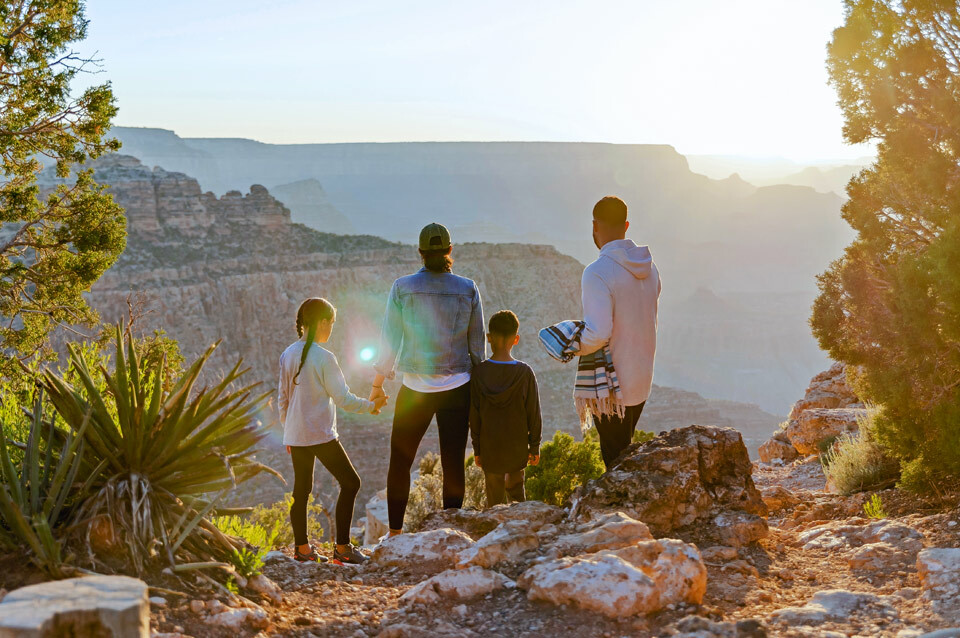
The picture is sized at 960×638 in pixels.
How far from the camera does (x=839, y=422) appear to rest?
10.9 metres

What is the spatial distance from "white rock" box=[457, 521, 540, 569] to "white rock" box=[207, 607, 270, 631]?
99cm

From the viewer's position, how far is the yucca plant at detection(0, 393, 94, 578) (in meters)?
2.83

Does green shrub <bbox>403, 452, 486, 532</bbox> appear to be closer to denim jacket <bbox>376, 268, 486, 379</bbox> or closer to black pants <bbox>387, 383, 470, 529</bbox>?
black pants <bbox>387, 383, 470, 529</bbox>

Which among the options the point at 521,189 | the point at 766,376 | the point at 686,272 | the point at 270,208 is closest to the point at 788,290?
the point at 686,272

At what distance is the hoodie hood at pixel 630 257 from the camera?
160 inches

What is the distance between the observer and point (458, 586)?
10.8 ft

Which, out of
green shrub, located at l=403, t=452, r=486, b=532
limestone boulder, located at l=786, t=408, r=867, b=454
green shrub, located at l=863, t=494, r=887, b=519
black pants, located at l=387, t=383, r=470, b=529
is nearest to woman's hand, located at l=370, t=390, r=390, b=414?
black pants, located at l=387, t=383, r=470, b=529

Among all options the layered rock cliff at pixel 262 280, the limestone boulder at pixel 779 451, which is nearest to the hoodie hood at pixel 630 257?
the limestone boulder at pixel 779 451

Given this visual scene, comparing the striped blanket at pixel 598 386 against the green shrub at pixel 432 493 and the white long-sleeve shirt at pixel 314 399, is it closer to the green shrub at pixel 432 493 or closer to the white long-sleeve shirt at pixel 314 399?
the white long-sleeve shirt at pixel 314 399

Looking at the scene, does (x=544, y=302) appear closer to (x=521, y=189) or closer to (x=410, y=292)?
(x=410, y=292)

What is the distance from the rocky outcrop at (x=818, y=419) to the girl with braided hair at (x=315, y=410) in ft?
25.4

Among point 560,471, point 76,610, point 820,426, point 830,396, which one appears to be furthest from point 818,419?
point 76,610

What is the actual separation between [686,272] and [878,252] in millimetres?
115293

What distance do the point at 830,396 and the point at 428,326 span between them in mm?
11107
